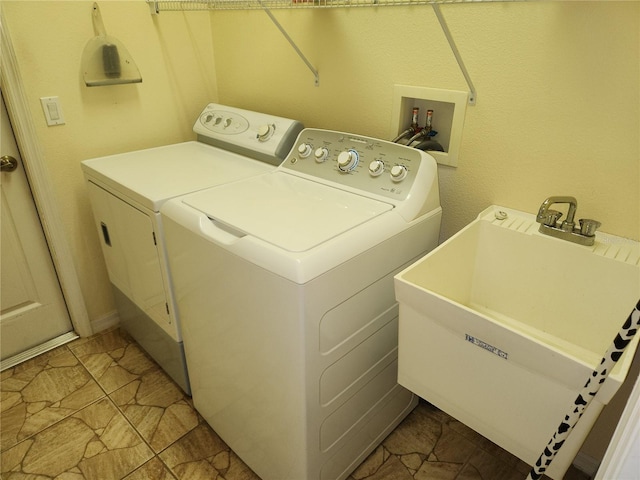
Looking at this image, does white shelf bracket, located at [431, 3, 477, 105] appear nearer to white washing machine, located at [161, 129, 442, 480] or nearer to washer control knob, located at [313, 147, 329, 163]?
white washing machine, located at [161, 129, 442, 480]

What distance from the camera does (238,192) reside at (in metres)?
1.36

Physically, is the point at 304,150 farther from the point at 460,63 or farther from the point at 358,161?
the point at 460,63

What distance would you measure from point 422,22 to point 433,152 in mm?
418

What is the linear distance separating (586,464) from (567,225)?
35.5 inches

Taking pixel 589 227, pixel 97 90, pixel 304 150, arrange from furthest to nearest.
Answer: pixel 97 90 < pixel 304 150 < pixel 589 227

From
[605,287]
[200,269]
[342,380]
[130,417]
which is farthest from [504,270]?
[130,417]

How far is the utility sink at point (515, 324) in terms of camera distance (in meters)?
0.85

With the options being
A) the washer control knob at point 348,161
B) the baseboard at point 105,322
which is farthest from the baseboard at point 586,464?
the baseboard at point 105,322

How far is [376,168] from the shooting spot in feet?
4.43

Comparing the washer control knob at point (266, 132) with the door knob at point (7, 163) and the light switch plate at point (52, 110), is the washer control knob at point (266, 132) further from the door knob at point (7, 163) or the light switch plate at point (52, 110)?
the door knob at point (7, 163)

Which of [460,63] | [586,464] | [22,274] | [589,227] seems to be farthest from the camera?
[22,274]

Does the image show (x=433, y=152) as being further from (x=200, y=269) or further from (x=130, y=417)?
(x=130, y=417)

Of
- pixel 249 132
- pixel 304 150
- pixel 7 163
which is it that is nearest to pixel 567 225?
pixel 304 150

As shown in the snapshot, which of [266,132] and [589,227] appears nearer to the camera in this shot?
[589,227]
